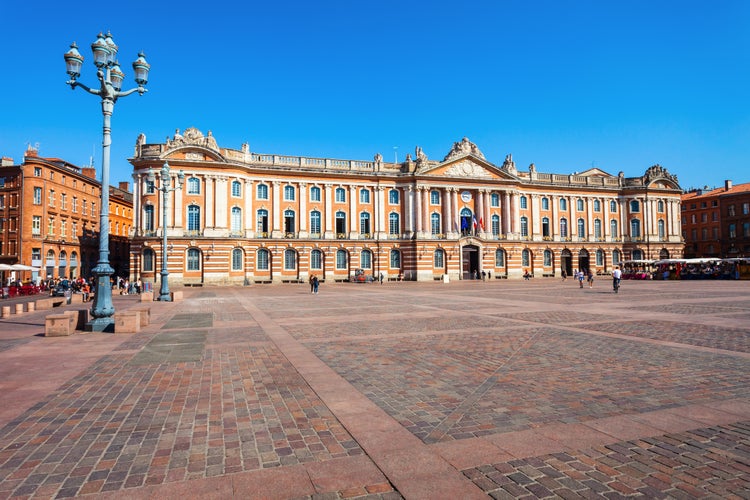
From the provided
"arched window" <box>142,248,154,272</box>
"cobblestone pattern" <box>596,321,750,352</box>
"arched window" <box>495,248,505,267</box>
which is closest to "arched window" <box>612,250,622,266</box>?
"arched window" <box>495,248,505,267</box>

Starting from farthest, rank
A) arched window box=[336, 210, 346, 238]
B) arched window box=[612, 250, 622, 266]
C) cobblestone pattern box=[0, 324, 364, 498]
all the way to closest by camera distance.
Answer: arched window box=[612, 250, 622, 266] < arched window box=[336, 210, 346, 238] < cobblestone pattern box=[0, 324, 364, 498]

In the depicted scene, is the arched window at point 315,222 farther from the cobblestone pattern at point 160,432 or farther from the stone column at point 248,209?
the cobblestone pattern at point 160,432

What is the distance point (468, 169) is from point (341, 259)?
19030mm

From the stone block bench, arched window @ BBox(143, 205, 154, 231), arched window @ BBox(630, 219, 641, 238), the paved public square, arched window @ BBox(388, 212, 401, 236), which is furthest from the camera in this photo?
arched window @ BBox(630, 219, 641, 238)

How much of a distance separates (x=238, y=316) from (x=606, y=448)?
14659 mm

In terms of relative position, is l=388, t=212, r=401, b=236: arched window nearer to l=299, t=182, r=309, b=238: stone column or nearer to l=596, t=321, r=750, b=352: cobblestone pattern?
l=299, t=182, r=309, b=238: stone column

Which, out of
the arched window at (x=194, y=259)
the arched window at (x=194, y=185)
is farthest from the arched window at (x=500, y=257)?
the arched window at (x=194, y=185)

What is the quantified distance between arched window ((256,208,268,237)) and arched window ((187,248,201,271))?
22.4 feet

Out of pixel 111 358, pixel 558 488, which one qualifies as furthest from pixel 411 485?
pixel 111 358

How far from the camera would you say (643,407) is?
5.98 meters

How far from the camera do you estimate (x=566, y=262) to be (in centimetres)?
6103

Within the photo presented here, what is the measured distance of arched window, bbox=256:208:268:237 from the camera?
48812mm

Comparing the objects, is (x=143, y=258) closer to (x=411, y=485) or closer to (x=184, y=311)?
(x=184, y=311)

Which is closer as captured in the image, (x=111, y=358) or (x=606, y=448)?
(x=606, y=448)
